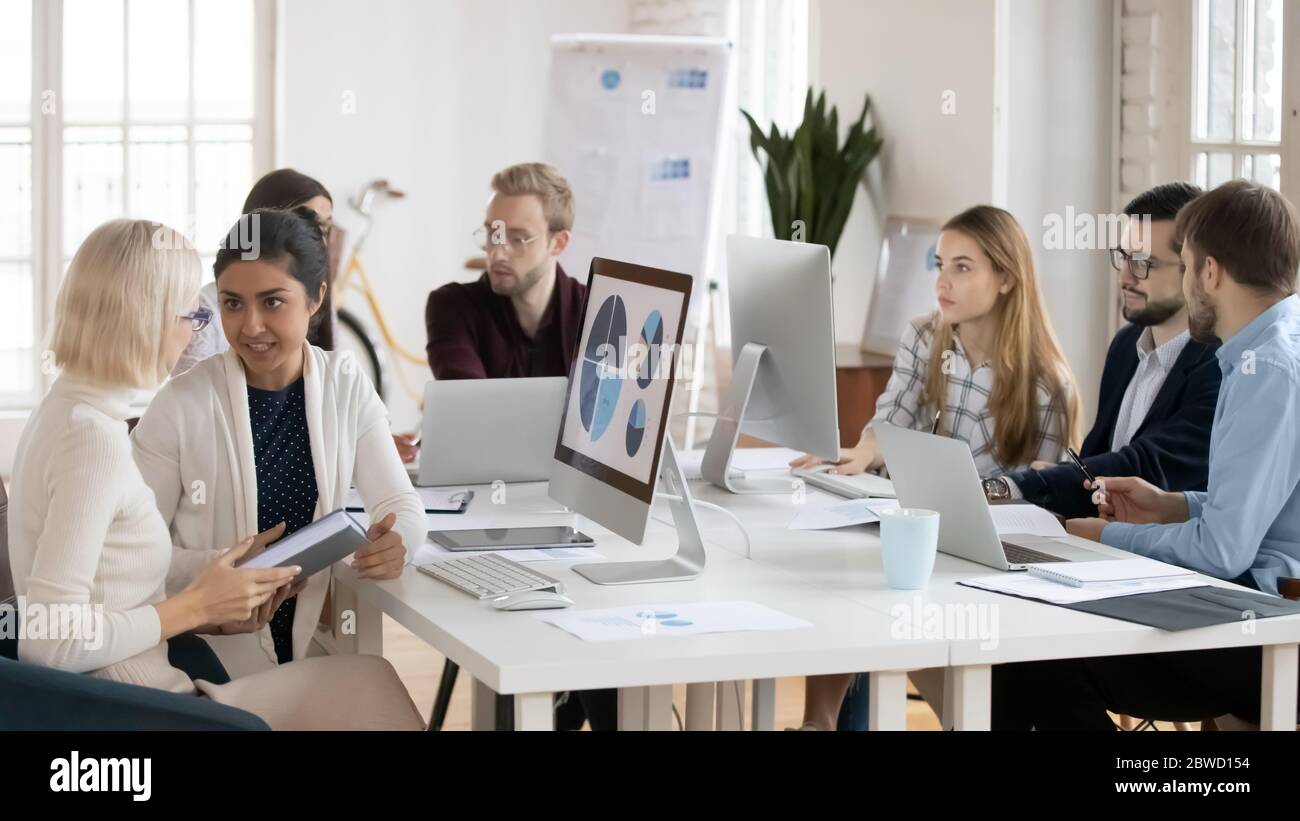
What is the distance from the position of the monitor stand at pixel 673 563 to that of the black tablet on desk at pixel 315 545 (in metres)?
0.36

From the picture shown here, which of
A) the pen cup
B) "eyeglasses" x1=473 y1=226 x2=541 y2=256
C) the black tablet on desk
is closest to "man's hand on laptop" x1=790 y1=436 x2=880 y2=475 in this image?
"eyeglasses" x1=473 y1=226 x2=541 y2=256

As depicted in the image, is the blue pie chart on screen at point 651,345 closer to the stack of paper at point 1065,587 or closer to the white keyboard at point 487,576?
the white keyboard at point 487,576

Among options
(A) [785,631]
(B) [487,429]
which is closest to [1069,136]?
(B) [487,429]

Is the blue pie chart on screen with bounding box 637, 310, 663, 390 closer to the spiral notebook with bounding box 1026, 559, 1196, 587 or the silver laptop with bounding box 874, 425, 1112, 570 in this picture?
the silver laptop with bounding box 874, 425, 1112, 570

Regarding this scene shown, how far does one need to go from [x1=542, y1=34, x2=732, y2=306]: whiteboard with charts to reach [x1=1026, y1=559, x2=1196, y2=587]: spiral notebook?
137 inches

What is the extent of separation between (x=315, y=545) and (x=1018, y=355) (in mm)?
1677

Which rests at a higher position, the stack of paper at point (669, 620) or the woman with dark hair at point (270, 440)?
the woman with dark hair at point (270, 440)

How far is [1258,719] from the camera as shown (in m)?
2.27

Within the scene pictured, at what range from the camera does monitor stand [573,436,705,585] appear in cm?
217

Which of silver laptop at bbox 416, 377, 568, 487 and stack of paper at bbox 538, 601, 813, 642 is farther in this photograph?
silver laptop at bbox 416, 377, 568, 487

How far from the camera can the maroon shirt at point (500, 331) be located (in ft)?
11.7

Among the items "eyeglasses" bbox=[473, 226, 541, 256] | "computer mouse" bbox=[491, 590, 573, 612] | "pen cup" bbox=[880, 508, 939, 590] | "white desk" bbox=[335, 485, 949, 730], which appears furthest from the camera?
"eyeglasses" bbox=[473, 226, 541, 256]

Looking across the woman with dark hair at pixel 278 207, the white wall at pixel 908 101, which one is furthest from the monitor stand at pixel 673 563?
the white wall at pixel 908 101
